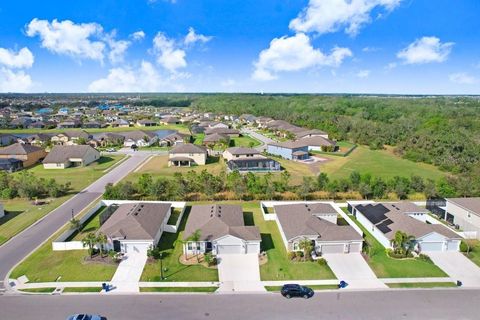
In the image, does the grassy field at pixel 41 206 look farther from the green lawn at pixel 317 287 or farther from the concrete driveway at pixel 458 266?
the concrete driveway at pixel 458 266

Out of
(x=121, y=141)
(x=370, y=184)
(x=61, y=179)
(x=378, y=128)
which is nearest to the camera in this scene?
(x=370, y=184)

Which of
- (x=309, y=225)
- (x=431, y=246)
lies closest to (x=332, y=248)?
(x=309, y=225)

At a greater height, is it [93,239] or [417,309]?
[93,239]

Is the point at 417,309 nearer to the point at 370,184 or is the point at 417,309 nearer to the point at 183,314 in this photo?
the point at 183,314

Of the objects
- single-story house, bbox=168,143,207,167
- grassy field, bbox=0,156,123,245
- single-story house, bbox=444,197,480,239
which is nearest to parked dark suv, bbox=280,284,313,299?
single-story house, bbox=444,197,480,239

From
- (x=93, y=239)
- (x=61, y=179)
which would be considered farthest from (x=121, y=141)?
(x=93, y=239)

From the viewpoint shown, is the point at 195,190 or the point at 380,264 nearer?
the point at 380,264

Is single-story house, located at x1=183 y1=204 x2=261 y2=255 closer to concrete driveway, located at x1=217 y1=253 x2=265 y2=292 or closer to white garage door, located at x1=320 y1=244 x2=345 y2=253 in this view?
concrete driveway, located at x1=217 y1=253 x2=265 y2=292
